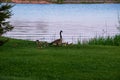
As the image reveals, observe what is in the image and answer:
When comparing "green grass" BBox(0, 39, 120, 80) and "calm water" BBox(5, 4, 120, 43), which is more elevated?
"green grass" BBox(0, 39, 120, 80)

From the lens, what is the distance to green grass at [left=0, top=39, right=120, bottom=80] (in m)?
13.7

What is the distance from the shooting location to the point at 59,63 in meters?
15.2

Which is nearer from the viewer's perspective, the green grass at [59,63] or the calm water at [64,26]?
the green grass at [59,63]

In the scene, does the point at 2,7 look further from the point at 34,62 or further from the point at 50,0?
the point at 50,0

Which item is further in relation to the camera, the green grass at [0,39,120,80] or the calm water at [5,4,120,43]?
the calm water at [5,4,120,43]

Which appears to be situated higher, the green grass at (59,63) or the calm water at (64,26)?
the green grass at (59,63)

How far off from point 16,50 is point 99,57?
319 centimetres

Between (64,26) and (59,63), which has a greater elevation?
(59,63)

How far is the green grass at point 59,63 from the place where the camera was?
13.7 m

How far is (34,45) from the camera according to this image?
19688mm

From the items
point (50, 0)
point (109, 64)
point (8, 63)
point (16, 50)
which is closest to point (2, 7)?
Result: point (16, 50)

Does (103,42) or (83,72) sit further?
(103,42)

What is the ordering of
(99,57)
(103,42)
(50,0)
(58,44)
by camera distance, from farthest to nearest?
1. (50,0)
2. (103,42)
3. (58,44)
4. (99,57)

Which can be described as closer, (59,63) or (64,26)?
(59,63)
